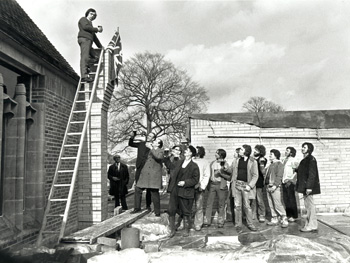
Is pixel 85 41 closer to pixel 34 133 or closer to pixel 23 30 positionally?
pixel 23 30

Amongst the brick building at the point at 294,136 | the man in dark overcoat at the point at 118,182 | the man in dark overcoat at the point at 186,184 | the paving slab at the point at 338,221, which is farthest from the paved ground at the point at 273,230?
the man in dark overcoat at the point at 118,182

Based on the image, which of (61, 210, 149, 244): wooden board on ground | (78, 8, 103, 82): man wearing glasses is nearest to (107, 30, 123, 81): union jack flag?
(78, 8, 103, 82): man wearing glasses

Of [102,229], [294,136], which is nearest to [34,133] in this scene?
[102,229]

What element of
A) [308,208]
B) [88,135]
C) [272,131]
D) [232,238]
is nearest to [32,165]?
[88,135]

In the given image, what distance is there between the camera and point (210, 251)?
19.3ft

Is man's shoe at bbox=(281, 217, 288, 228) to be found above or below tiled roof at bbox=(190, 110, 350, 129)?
below

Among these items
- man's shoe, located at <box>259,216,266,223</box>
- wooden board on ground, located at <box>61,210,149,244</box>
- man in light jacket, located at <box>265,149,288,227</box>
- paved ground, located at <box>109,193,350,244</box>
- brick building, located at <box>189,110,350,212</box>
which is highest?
brick building, located at <box>189,110,350,212</box>

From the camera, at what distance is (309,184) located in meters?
7.16

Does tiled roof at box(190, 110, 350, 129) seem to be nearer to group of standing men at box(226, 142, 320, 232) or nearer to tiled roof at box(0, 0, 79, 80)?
group of standing men at box(226, 142, 320, 232)

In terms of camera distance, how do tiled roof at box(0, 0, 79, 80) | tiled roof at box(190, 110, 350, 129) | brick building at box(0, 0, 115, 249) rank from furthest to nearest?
tiled roof at box(190, 110, 350, 129) → brick building at box(0, 0, 115, 249) → tiled roof at box(0, 0, 79, 80)

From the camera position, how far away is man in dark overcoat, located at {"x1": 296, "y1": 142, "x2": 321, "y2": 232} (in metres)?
7.18

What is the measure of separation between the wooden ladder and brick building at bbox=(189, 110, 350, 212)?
3.38 m

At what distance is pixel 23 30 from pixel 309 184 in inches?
244

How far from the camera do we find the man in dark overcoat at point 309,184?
718 centimetres
